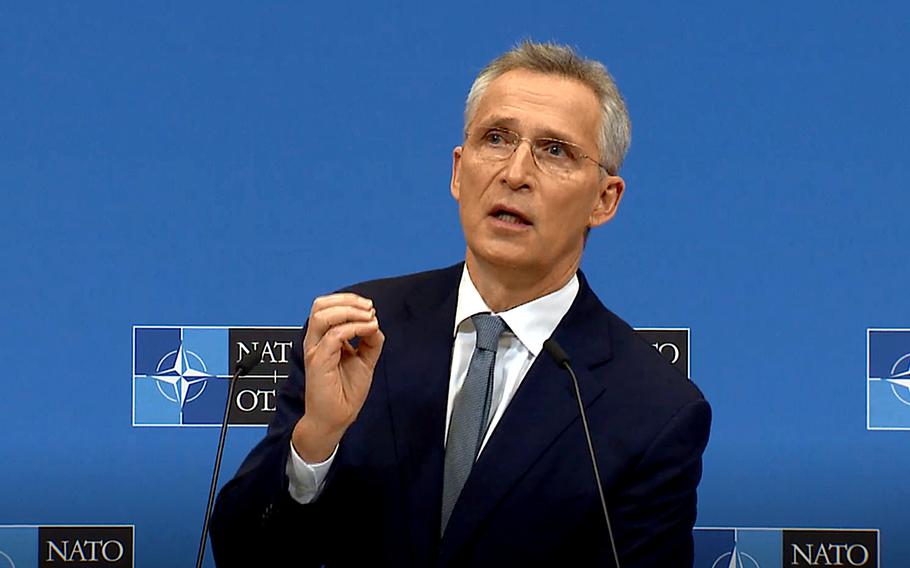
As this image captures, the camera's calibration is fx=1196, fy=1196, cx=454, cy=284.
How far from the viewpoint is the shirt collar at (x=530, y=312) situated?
1811 mm

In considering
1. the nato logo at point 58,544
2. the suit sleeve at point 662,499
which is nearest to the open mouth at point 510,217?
the suit sleeve at point 662,499

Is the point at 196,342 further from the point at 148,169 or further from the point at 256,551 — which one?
the point at 256,551

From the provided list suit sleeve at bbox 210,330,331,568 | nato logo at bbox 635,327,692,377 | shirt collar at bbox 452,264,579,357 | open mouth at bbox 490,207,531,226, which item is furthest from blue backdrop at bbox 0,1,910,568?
suit sleeve at bbox 210,330,331,568

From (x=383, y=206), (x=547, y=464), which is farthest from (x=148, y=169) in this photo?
(x=547, y=464)

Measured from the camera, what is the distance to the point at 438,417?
1736 mm

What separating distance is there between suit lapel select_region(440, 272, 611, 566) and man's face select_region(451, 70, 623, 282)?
0.42 feet

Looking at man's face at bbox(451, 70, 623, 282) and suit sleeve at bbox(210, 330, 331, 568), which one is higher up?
man's face at bbox(451, 70, 623, 282)

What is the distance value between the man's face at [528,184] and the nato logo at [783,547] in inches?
38.5

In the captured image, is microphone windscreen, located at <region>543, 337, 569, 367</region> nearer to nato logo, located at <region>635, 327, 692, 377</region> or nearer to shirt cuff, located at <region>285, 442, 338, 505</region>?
shirt cuff, located at <region>285, 442, 338, 505</region>

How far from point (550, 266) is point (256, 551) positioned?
23.9 inches

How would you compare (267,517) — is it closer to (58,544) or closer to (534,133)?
(534,133)

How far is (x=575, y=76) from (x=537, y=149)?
144 millimetres

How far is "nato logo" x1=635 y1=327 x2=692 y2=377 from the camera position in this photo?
252cm

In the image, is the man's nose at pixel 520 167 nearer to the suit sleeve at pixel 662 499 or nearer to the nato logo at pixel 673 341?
the suit sleeve at pixel 662 499
